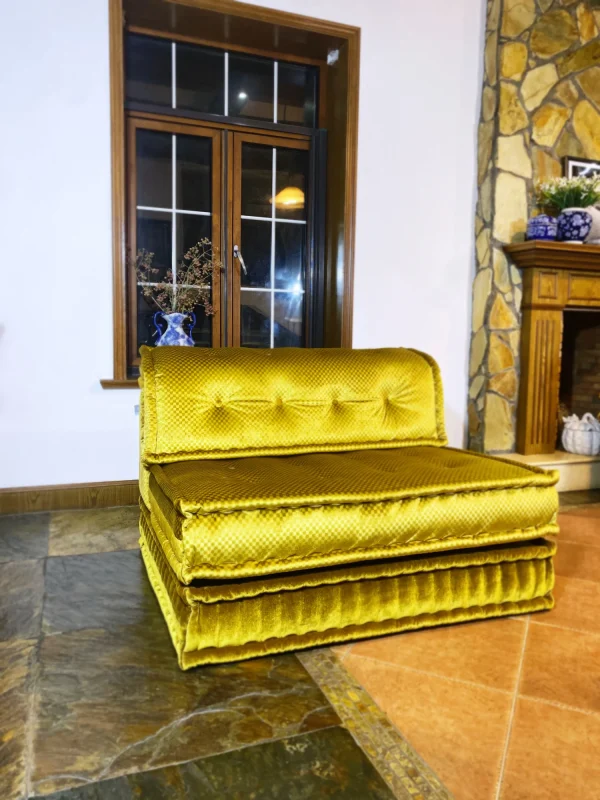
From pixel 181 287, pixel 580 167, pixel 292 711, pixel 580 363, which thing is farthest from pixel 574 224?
pixel 292 711

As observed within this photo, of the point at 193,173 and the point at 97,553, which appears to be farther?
the point at 193,173

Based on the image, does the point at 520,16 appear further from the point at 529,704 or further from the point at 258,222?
the point at 529,704

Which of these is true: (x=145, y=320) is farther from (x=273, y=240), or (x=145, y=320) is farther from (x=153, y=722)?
(x=153, y=722)

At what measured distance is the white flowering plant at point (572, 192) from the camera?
12.4 feet

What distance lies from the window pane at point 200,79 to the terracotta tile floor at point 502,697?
10.2 feet

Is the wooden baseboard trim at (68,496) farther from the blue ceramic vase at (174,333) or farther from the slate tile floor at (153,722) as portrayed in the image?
the slate tile floor at (153,722)

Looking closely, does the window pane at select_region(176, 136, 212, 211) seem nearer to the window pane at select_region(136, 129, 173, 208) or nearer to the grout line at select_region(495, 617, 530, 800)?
the window pane at select_region(136, 129, 173, 208)

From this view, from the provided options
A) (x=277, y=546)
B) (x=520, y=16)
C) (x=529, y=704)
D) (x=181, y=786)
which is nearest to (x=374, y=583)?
(x=277, y=546)

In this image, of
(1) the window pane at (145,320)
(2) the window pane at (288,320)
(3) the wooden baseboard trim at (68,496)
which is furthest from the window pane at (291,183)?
(3) the wooden baseboard trim at (68,496)

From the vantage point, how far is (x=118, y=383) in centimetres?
326

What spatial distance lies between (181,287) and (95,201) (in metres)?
0.67

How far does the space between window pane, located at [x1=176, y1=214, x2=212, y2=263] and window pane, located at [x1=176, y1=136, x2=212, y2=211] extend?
6 cm

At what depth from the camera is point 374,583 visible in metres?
1.87

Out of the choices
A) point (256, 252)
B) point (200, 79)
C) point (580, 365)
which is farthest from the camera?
point (580, 365)
